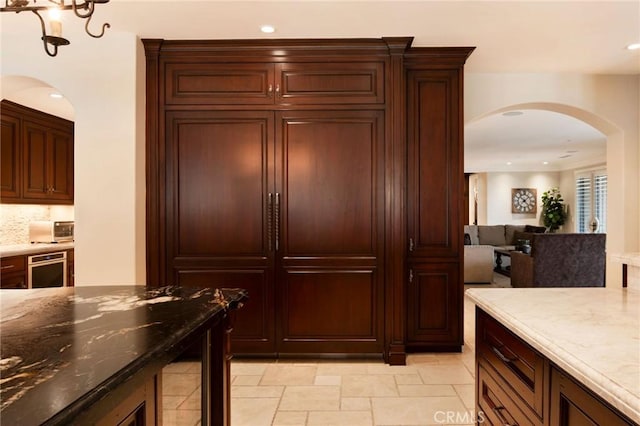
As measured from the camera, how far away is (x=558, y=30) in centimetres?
297

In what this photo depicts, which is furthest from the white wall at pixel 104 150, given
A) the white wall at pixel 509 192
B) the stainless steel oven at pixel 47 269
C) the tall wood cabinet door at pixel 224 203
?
the white wall at pixel 509 192

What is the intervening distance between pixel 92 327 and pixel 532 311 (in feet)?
4.83

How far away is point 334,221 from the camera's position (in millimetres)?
3250

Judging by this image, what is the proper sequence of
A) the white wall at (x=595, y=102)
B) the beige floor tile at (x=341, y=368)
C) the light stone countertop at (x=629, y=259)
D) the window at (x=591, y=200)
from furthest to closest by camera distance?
the window at (x=591, y=200) < the white wall at (x=595, y=102) < the beige floor tile at (x=341, y=368) < the light stone countertop at (x=629, y=259)

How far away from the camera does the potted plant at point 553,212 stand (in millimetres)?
10508

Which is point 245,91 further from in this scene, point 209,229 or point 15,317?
point 15,317

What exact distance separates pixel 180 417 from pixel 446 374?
231 cm

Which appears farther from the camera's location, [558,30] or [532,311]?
[558,30]

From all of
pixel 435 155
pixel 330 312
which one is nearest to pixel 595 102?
pixel 435 155

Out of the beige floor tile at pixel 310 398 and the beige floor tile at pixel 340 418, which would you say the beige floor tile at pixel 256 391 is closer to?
the beige floor tile at pixel 310 398

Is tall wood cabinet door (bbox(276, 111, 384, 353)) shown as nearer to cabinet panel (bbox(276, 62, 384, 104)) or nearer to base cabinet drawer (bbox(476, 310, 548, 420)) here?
cabinet panel (bbox(276, 62, 384, 104))

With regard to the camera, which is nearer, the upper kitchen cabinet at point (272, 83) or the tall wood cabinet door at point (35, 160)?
the upper kitchen cabinet at point (272, 83)

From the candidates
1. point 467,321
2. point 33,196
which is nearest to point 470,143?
point 467,321

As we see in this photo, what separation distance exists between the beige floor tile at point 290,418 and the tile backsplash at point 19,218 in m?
4.17
